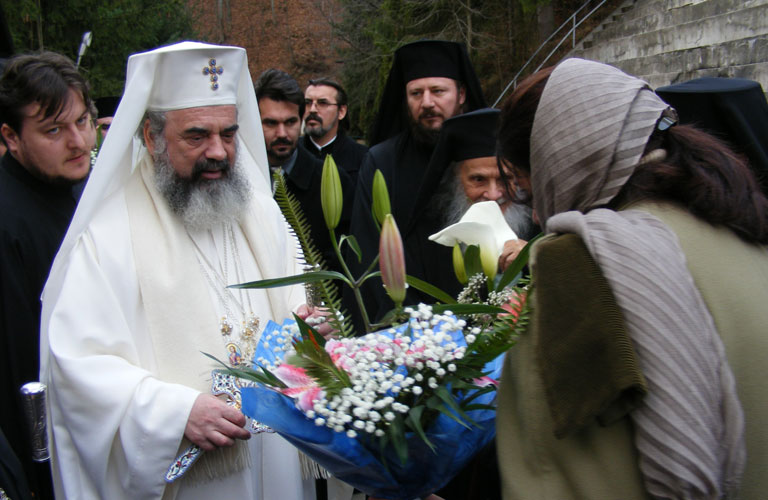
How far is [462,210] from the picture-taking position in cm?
352

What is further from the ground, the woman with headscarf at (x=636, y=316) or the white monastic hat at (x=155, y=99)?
the white monastic hat at (x=155, y=99)

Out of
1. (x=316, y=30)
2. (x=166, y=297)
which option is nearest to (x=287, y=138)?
(x=166, y=297)

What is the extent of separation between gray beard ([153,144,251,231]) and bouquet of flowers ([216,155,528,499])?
4.12 ft

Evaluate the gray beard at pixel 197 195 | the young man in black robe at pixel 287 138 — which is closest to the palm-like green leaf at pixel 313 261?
the gray beard at pixel 197 195

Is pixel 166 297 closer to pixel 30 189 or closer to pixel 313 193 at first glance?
pixel 30 189

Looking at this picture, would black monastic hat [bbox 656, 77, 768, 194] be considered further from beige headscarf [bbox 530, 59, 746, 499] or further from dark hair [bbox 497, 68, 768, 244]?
beige headscarf [bbox 530, 59, 746, 499]

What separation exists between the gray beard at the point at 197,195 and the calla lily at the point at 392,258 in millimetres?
1472

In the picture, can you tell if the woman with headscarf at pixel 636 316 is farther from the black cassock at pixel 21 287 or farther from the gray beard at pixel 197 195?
the black cassock at pixel 21 287

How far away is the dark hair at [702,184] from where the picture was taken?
1431 mm

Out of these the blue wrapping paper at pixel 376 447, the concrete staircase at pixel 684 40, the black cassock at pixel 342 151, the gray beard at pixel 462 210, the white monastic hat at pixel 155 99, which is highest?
the concrete staircase at pixel 684 40

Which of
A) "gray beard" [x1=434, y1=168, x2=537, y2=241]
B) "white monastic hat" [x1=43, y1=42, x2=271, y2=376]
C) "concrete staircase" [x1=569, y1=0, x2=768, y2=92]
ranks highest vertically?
"concrete staircase" [x1=569, y1=0, x2=768, y2=92]

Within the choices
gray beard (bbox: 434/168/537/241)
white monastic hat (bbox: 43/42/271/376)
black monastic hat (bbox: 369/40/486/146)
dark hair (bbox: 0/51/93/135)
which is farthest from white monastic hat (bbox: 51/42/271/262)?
black monastic hat (bbox: 369/40/486/146)

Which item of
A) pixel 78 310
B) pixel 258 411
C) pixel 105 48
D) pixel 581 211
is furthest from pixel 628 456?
pixel 105 48

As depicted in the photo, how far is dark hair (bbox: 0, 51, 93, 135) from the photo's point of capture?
3.19 meters
